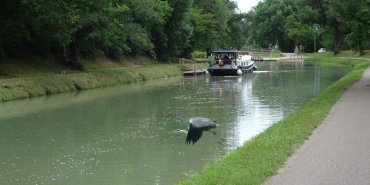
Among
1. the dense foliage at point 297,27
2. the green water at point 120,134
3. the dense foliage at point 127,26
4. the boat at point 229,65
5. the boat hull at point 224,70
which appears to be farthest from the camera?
the dense foliage at point 297,27

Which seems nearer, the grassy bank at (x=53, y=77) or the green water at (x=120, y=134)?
the green water at (x=120, y=134)

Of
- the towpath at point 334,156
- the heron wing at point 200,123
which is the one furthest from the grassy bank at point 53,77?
the towpath at point 334,156

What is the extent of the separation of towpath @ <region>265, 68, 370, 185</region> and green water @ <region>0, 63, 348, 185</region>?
234 centimetres

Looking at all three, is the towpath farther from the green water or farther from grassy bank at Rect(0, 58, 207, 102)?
grassy bank at Rect(0, 58, 207, 102)

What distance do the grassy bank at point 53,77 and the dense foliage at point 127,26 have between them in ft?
3.78

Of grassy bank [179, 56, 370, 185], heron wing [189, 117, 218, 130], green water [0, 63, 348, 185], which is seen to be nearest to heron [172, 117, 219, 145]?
heron wing [189, 117, 218, 130]

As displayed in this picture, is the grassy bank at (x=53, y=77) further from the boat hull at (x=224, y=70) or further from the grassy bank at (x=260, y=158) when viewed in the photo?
the grassy bank at (x=260, y=158)

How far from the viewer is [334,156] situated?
1055 cm

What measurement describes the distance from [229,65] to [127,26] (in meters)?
11.5

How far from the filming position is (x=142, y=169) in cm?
1202

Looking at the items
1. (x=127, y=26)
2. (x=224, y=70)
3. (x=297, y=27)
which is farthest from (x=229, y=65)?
(x=297, y=27)

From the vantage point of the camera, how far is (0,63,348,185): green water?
38.9 feet

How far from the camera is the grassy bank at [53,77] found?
1179 inches

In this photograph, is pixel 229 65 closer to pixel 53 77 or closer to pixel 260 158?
pixel 53 77
